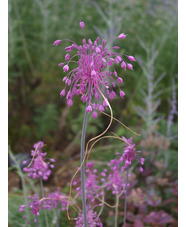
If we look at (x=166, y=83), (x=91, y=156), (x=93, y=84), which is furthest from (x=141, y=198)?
(x=166, y=83)

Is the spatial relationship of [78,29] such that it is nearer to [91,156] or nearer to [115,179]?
[91,156]

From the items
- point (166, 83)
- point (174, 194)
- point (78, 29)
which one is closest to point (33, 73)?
point (78, 29)

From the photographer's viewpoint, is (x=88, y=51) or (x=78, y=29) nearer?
(x=88, y=51)

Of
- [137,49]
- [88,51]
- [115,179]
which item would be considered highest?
[137,49]

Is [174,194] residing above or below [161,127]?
below

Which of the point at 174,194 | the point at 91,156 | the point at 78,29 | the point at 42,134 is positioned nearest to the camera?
the point at 174,194
